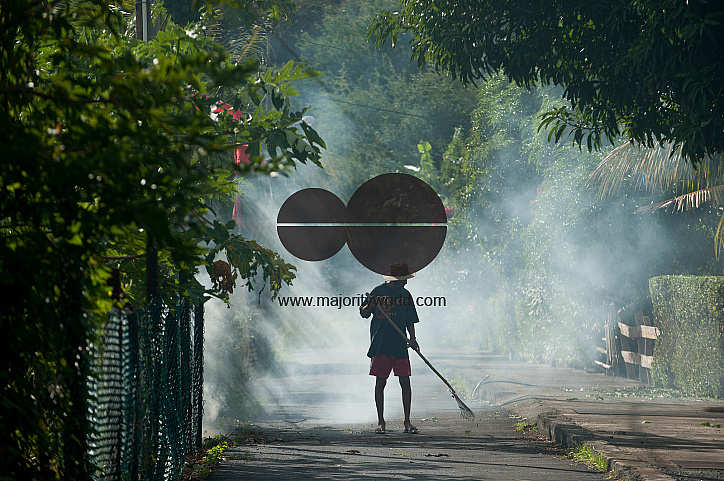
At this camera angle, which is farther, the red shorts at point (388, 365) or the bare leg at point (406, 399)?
the red shorts at point (388, 365)

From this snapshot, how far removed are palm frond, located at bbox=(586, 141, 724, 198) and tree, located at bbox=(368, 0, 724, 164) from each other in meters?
5.34

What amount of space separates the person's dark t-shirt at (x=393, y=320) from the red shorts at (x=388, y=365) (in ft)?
0.18

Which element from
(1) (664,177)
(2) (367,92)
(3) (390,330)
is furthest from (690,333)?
(2) (367,92)

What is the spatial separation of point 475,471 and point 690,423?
3.90m

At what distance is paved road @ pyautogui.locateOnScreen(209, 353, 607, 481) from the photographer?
26.3ft

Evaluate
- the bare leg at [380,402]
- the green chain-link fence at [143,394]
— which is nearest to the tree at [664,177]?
the bare leg at [380,402]

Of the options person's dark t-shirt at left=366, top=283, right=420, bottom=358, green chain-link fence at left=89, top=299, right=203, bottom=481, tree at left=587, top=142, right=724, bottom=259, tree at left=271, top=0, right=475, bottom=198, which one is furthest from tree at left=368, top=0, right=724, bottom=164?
tree at left=271, top=0, right=475, bottom=198

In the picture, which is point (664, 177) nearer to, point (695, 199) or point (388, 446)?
point (695, 199)

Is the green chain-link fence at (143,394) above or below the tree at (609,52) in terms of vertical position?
below

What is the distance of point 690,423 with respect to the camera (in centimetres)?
1085

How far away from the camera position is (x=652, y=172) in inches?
626

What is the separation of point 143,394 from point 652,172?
12.2m

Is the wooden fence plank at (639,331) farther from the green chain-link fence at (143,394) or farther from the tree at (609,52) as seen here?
the green chain-link fence at (143,394)

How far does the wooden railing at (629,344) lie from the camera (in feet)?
56.1
